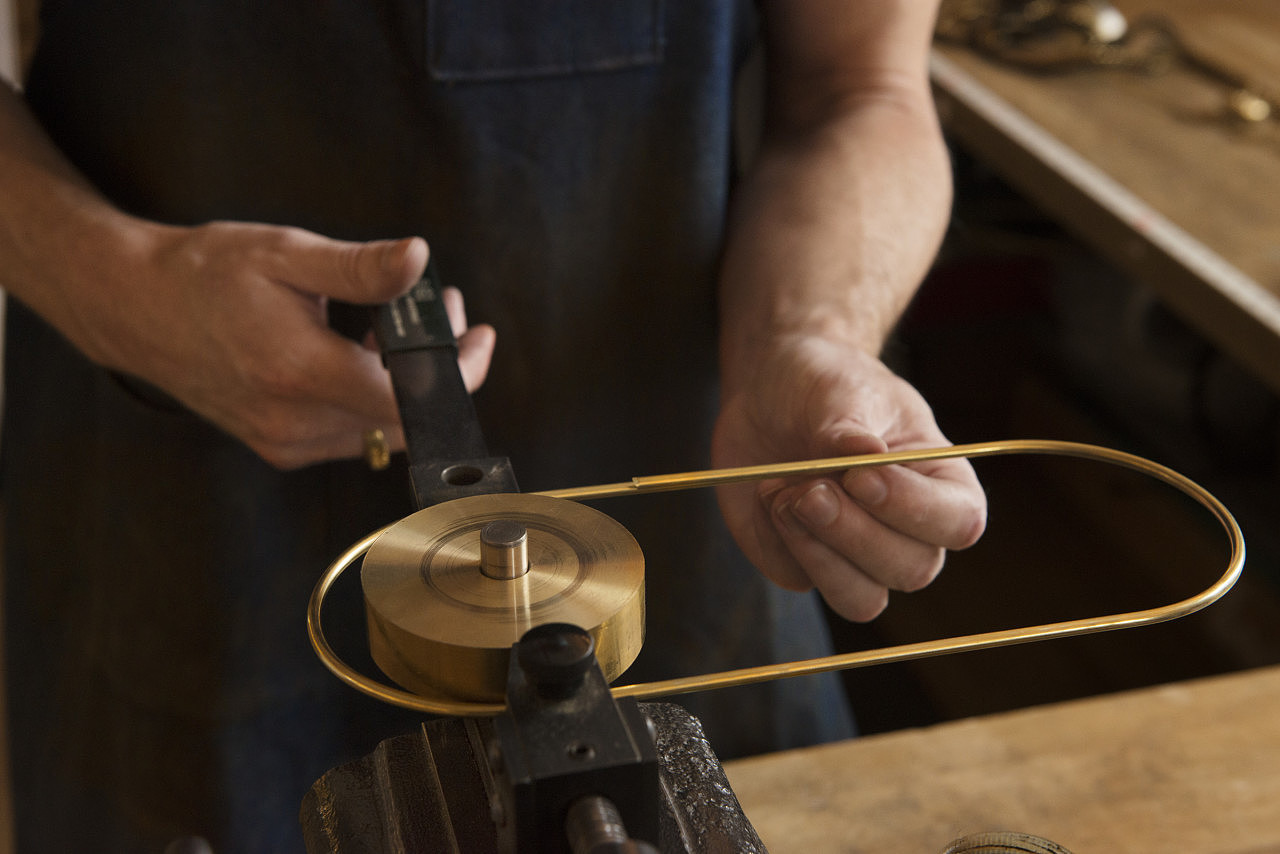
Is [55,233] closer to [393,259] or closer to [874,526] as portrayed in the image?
[393,259]

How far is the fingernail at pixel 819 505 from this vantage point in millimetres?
514

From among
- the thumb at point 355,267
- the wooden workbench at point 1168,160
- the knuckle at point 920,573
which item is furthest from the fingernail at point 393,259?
the wooden workbench at point 1168,160

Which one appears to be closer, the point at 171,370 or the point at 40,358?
the point at 171,370

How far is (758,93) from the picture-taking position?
1.06 m

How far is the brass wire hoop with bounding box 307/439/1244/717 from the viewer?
36 cm

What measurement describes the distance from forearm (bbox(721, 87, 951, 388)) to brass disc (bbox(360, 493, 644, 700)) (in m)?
0.37

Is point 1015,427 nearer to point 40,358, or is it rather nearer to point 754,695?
point 754,695

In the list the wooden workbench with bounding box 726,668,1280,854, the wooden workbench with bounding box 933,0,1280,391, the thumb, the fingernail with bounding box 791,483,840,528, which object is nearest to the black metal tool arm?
the thumb

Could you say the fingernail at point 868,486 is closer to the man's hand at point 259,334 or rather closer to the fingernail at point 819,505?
the fingernail at point 819,505

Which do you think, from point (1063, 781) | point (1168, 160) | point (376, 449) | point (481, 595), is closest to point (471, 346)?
point (376, 449)

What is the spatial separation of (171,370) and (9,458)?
1.02 feet

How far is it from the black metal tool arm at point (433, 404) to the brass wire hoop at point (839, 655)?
0.03m

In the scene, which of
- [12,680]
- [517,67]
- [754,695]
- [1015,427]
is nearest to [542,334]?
[517,67]

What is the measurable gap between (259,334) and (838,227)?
0.40 metres
